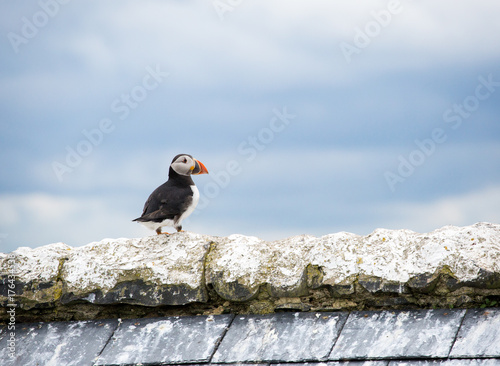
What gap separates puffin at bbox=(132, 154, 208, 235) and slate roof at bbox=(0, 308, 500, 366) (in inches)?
58.0

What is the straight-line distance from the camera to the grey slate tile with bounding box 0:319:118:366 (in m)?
4.61

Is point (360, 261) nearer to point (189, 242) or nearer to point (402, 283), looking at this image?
point (402, 283)

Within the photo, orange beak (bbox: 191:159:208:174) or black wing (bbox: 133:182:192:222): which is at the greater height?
orange beak (bbox: 191:159:208:174)

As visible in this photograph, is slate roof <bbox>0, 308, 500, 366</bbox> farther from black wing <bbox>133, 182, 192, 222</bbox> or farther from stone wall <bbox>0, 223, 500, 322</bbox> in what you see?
black wing <bbox>133, 182, 192, 222</bbox>

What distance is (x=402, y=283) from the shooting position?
4.41m

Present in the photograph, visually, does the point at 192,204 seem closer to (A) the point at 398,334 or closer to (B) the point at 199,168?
(B) the point at 199,168

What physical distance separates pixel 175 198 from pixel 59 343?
202cm

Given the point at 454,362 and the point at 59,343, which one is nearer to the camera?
the point at 454,362

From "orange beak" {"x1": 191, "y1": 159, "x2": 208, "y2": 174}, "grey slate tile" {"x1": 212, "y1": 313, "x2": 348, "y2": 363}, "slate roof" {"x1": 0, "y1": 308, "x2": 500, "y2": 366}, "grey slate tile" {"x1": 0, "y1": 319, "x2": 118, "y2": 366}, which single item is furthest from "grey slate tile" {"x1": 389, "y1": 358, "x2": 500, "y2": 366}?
"orange beak" {"x1": 191, "y1": 159, "x2": 208, "y2": 174}

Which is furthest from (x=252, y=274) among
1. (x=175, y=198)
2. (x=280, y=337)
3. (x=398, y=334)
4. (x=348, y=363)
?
(x=175, y=198)

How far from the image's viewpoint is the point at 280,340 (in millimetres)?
4348

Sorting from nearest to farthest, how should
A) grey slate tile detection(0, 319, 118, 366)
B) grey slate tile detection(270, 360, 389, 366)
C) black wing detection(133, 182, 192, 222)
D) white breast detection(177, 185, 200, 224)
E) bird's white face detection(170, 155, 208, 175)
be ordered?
grey slate tile detection(270, 360, 389, 366), grey slate tile detection(0, 319, 118, 366), black wing detection(133, 182, 192, 222), white breast detection(177, 185, 200, 224), bird's white face detection(170, 155, 208, 175)

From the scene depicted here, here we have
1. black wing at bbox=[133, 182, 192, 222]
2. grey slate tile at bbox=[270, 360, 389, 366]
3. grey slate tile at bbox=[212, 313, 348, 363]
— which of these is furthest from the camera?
black wing at bbox=[133, 182, 192, 222]

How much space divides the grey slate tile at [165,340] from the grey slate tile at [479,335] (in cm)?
172
